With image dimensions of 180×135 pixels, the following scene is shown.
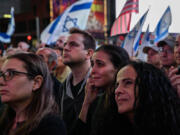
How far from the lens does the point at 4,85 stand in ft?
7.77

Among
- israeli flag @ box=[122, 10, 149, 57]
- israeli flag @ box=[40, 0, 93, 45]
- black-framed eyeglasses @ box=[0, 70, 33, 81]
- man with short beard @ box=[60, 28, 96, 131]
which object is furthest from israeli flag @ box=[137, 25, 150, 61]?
black-framed eyeglasses @ box=[0, 70, 33, 81]

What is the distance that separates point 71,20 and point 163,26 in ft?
8.41

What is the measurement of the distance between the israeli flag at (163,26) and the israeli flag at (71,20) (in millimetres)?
1976

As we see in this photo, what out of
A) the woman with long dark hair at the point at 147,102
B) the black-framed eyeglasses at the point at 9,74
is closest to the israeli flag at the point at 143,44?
the woman with long dark hair at the point at 147,102

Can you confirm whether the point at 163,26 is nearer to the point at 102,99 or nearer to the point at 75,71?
the point at 75,71

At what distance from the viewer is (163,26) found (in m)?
5.28

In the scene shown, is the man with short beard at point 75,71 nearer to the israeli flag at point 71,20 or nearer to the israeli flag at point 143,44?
the israeli flag at point 143,44

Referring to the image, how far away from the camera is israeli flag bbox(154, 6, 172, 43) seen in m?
5.12

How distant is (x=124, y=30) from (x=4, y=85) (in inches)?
148

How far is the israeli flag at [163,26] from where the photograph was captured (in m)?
5.12

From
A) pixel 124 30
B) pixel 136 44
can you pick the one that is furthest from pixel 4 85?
pixel 124 30

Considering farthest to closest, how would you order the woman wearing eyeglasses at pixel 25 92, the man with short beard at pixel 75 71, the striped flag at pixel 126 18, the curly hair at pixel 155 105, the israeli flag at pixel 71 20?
the israeli flag at pixel 71 20, the striped flag at pixel 126 18, the man with short beard at pixel 75 71, the woman wearing eyeglasses at pixel 25 92, the curly hair at pixel 155 105

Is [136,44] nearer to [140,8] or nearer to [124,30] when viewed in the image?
[124,30]

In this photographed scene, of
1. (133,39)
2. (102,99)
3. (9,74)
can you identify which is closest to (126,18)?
(133,39)
